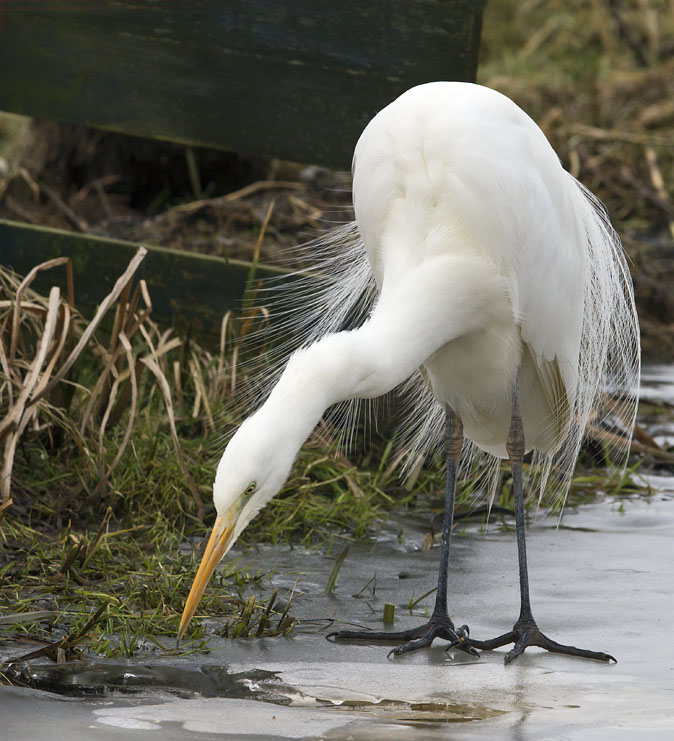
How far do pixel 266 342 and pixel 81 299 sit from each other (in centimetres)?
92

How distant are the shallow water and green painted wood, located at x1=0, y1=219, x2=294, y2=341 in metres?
1.34

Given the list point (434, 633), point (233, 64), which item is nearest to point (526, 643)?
point (434, 633)

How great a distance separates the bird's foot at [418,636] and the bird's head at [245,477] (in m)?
0.53

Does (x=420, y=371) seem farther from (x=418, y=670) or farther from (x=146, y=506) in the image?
(x=418, y=670)

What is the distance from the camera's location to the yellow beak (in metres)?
2.63

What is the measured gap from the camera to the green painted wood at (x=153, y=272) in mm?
4719

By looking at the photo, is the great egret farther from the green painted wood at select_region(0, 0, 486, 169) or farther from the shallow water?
the green painted wood at select_region(0, 0, 486, 169)

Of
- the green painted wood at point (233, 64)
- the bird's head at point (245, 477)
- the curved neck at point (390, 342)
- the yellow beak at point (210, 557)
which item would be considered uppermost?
the green painted wood at point (233, 64)

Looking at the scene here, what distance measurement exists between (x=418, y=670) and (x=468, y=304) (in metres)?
1.05

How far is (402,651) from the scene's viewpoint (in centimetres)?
295

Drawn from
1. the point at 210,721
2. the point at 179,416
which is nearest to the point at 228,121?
A: the point at 179,416

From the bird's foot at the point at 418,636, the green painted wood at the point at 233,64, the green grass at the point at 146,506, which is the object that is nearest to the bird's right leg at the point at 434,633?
the bird's foot at the point at 418,636

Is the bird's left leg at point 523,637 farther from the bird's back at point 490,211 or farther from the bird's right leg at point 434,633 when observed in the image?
the bird's back at point 490,211

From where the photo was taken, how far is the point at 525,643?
2980mm
